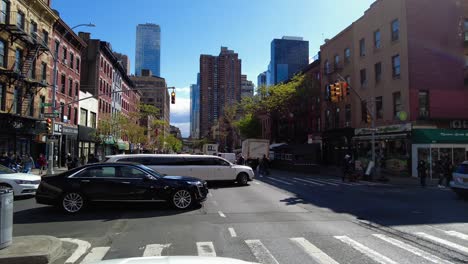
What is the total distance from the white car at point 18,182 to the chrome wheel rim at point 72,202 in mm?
4392

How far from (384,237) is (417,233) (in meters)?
0.99

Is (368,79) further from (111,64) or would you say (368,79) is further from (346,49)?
(111,64)

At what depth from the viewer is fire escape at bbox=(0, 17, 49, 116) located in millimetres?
28688

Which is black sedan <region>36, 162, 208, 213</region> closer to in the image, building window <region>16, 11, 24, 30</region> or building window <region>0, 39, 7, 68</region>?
building window <region>0, 39, 7, 68</region>

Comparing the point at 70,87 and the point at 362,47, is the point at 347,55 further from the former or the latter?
the point at 70,87

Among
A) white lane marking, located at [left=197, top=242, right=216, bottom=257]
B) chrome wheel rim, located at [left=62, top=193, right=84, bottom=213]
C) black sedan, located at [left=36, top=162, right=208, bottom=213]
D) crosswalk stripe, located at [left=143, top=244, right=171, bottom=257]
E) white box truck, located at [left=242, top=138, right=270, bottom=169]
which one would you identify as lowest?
crosswalk stripe, located at [left=143, top=244, right=171, bottom=257]

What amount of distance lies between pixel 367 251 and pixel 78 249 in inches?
214

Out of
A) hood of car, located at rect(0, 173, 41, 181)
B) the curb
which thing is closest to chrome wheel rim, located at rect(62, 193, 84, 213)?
Answer: the curb

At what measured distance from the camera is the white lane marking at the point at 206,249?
718 cm

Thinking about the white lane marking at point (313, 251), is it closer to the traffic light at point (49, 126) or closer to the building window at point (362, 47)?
the traffic light at point (49, 126)

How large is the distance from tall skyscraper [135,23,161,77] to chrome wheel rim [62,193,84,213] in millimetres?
178299

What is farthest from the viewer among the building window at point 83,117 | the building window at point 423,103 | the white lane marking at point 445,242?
the building window at point 83,117

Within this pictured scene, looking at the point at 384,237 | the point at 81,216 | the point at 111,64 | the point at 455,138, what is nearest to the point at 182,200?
the point at 81,216

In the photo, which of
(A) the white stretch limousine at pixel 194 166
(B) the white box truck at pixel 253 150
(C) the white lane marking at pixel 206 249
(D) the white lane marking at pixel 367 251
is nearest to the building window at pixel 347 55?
(B) the white box truck at pixel 253 150
